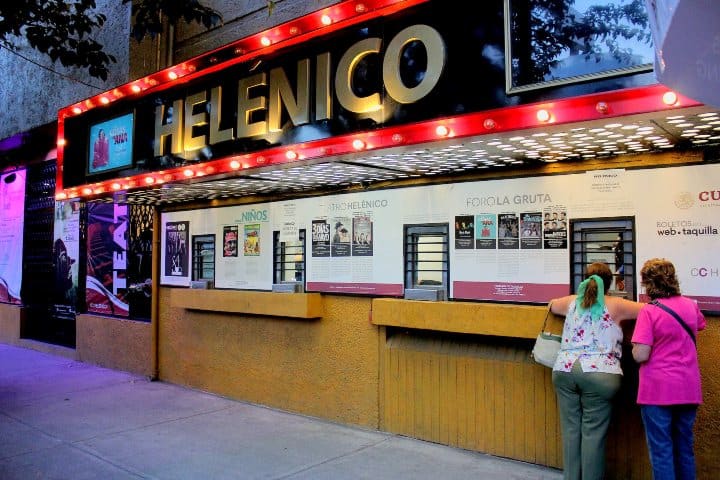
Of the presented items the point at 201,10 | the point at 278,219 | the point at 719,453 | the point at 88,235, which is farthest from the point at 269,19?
the point at 719,453

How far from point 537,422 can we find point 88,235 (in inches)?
368

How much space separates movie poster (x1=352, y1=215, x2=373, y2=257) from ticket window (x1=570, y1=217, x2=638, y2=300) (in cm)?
227

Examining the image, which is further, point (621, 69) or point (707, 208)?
point (707, 208)

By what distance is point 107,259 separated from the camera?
436 inches

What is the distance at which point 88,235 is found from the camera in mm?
11734

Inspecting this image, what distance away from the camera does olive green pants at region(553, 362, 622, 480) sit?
4535 millimetres

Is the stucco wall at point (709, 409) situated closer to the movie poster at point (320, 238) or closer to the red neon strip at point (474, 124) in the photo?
the red neon strip at point (474, 124)

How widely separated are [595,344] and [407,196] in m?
2.63

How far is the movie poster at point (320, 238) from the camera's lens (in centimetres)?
727

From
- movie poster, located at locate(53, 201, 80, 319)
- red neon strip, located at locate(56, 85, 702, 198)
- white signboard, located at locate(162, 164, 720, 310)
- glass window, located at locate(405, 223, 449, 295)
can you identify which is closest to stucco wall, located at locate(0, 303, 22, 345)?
movie poster, located at locate(53, 201, 80, 319)

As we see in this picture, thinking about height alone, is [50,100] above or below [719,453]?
above

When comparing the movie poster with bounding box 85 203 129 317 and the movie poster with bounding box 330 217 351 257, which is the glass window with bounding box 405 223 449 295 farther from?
the movie poster with bounding box 85 203 129 317

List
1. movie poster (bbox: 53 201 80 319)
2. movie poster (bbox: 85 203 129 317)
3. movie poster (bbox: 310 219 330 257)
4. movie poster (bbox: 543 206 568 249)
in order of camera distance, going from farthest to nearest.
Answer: movie poster (bbox: 53 201 80 319), movie poster (bbox: 85 203 129 317), movie poster (bbox: 310 219 330 257), movie poster (bbox: 543 206 568 249)

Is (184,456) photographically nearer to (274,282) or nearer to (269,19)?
(274,282)
